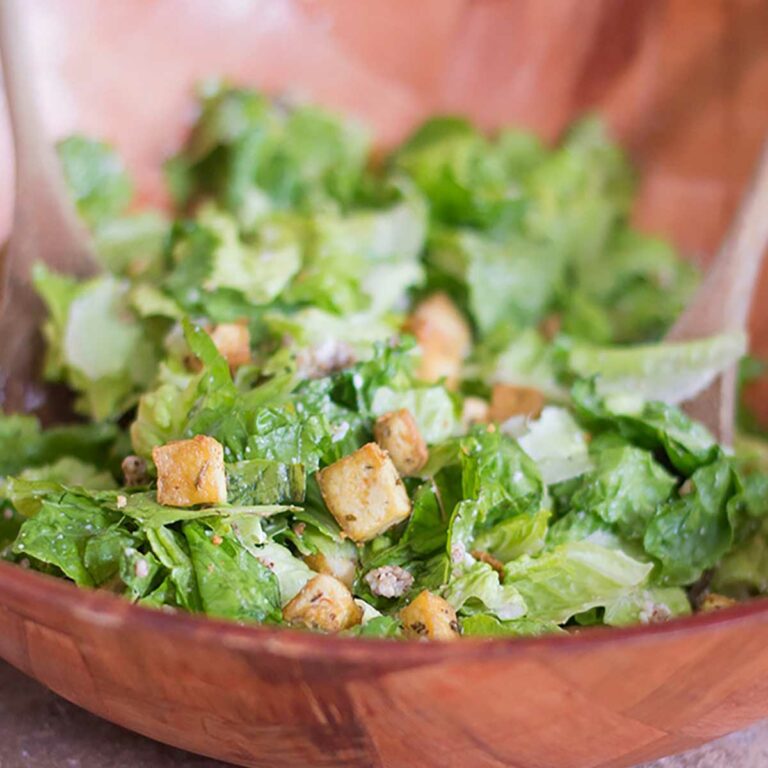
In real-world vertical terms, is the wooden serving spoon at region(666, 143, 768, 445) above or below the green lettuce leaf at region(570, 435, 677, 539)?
above

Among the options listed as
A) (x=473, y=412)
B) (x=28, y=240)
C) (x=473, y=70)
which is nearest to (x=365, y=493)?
(x=473, y=412)

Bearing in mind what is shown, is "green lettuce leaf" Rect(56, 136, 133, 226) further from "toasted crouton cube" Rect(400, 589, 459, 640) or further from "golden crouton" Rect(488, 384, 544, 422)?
"toasted crouton cube" Rect(400, 589, 459, 640)

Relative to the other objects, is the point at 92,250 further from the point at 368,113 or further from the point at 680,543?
the point at 680,543

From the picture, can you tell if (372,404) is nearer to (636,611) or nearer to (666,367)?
(636,611)

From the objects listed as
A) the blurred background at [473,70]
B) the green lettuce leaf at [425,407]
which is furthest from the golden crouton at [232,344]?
the blurred background at [473,70]

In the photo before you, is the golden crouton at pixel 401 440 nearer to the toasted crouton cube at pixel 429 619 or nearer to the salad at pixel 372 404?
the salad at pixel 372 404

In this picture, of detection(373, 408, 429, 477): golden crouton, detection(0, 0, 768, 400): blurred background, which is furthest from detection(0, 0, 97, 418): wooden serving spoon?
detection(373, 408, 429, 477): golden crouton

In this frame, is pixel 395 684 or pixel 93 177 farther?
pixel 93 177
